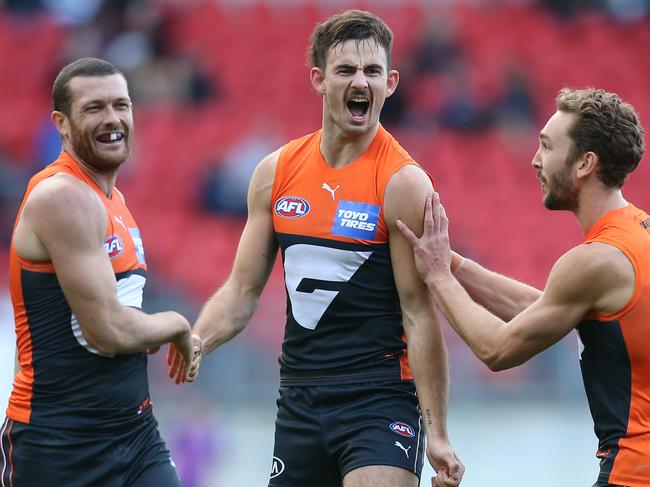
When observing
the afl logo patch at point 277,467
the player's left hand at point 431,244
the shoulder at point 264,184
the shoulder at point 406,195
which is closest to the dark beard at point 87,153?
the shoulder at point 264,184

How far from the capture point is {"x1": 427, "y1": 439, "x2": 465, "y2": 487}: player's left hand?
568 cm

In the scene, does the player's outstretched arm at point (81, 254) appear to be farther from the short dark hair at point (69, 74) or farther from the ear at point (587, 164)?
the ear at point (587, 164)

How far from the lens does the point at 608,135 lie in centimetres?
551

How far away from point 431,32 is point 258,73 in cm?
270

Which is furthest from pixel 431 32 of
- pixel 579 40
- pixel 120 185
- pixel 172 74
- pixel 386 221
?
pixel 386 221

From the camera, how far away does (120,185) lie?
15742 millimetres

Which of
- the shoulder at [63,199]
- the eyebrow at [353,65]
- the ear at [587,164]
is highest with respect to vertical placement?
the eyebrow at [353,65]

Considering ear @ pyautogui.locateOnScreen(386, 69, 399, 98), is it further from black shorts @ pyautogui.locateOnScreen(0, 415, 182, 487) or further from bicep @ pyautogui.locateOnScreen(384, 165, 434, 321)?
black shorts @ pyautogui.locateOnScreen(0, 415, 182, 487)

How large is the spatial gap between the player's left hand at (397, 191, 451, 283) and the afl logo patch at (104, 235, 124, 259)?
1.35 m

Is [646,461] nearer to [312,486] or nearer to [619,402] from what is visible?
[619,402]

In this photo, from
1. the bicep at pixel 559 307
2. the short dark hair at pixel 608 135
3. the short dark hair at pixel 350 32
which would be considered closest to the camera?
the bicep at pixel 559 307

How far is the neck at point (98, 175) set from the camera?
5.71 meters

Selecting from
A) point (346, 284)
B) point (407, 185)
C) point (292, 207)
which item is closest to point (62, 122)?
point (292, 207)

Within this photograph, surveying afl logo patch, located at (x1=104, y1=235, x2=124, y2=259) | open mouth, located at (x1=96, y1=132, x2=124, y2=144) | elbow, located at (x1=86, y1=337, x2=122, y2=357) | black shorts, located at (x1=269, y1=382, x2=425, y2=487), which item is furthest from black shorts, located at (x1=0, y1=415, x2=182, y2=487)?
open mouth, located at (x1=96, y1=132, x2=124, y2=144)
